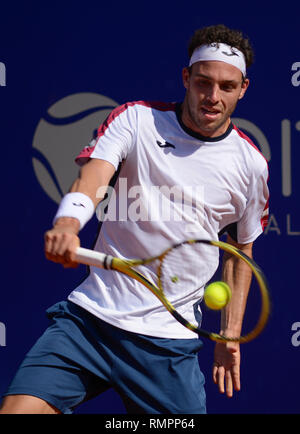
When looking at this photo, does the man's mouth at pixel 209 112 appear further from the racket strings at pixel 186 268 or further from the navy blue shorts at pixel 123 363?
the navy blue shorts at pixel 123 363

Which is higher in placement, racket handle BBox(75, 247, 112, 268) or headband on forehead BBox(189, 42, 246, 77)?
headband on forehead BBox(189, 42, 246, 77)

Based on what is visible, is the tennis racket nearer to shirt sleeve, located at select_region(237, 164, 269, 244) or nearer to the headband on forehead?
shirt sleeve, located at select_region(237, 164, 269, 244)

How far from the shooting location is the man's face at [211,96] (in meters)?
2.04

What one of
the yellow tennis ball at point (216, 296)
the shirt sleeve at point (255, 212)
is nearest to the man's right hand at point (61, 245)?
the yellow tennis ball at point (216, 296)

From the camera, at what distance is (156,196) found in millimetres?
2002

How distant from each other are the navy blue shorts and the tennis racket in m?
0.16

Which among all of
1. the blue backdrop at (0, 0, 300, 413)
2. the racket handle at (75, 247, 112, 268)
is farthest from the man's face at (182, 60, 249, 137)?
the blue backdrop at (0, 0, 300, 413)

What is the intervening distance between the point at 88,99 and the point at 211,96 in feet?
3.40

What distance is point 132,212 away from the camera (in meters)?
1.99

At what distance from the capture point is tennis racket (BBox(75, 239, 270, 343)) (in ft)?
5.71

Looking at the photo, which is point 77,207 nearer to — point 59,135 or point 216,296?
point 216,296

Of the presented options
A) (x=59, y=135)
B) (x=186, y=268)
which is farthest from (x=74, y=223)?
(x=59, y=135)
